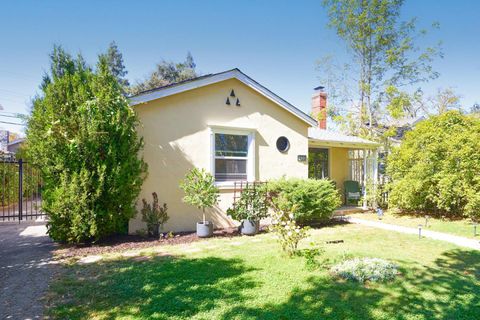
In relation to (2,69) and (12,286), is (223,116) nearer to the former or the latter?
(12,286)

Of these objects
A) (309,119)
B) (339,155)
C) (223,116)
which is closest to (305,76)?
(339,155)

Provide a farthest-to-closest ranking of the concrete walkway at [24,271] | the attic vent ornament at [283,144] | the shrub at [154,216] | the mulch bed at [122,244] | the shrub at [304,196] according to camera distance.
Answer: the attic vent ornament at [283,144] → the shrub at [304,196] → the shrub at [154,216] → the mulch bed at [122,244] → the concrete walkway at [24,271]

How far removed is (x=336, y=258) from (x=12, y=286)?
223 inches

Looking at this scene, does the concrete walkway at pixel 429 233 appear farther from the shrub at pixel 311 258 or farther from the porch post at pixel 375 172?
the shrub at pixel 311 258

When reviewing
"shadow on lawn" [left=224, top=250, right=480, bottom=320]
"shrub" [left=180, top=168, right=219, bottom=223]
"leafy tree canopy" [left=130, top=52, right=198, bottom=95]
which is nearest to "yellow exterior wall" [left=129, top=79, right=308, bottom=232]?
"shrub" [left=180, top=168, right=219, bottom=223]

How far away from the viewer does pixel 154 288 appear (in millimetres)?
4402

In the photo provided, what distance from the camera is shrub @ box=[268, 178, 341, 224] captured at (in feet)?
29.7

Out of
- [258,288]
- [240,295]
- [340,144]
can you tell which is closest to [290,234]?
[258,288]

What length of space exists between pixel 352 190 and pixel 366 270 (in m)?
9.37

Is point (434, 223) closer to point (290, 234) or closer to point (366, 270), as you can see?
point (366, 270)

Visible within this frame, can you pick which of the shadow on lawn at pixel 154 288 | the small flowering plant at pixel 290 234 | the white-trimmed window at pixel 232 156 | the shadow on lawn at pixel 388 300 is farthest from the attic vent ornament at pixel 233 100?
the shadow on lawn at pixel 388 300

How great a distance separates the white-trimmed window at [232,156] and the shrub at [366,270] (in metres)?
5.05

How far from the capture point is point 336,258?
18.9ft

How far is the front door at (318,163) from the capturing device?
44.9ft
